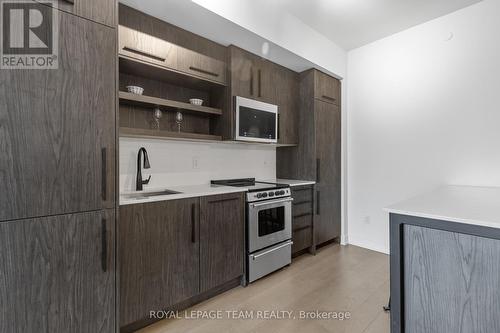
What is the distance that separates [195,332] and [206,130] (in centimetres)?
183

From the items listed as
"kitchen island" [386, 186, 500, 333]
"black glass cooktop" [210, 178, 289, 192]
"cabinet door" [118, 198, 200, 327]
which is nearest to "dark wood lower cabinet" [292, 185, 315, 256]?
"black glass cooktop" [210, 178, 289, 192]

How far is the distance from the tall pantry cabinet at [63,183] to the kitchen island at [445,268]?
1653 mm

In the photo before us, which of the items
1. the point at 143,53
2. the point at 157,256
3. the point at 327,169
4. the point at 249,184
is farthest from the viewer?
the point at 327,169

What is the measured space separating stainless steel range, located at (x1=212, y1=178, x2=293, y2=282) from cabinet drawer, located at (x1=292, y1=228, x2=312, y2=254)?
152mm

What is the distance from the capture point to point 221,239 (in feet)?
7.06

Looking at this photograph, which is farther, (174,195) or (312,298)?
(312,298)

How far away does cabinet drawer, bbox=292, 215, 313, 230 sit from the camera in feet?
9.56

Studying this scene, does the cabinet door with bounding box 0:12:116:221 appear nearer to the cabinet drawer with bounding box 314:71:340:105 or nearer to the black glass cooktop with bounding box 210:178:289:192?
the black glass cooktop with bounding box 210:178:289:192

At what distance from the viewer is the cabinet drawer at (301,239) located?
9.53 ft

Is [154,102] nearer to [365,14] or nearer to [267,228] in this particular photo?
[267,228]

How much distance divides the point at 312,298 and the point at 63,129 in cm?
220

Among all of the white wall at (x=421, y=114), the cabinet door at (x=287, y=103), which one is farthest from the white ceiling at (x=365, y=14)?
the cabinet door at (x=287, y=103)

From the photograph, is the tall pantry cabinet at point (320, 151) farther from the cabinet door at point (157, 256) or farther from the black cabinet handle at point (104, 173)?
the black cabinet handle at point (104, 173)

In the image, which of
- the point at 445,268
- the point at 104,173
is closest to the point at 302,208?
the point at 445,268
